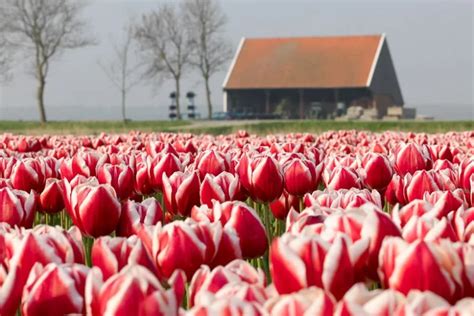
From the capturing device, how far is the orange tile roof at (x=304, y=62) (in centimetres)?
5981

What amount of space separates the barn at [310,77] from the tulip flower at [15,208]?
5415cm

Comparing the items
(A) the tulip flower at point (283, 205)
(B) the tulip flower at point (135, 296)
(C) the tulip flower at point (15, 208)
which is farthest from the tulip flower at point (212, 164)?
(B) the tulip flower at point (135, 296)

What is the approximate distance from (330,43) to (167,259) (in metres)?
62.4

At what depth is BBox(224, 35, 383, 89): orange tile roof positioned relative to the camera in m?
59.8

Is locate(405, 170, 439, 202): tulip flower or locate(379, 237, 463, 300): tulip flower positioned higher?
locate(379, 237, 463, 300): tulip flower

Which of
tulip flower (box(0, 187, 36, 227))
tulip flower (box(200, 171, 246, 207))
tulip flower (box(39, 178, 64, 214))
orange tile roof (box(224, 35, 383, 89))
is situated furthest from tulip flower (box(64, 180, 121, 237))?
orange tile roof (box(224, 35, 383, 89))

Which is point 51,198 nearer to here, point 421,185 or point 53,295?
point 421,185

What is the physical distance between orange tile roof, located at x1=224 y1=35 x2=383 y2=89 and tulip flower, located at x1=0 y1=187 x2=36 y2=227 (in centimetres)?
5656

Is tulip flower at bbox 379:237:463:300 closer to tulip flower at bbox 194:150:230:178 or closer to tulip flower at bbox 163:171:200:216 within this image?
tulip flower at bbox 163:171:200:216

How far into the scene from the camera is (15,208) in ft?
10.3

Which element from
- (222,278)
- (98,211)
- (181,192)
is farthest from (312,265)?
(181,192)

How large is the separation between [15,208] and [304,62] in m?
59.4

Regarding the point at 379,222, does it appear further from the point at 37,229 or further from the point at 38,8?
the point at 38,8

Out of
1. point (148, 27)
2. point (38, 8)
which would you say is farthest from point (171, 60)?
point (38, 8)
